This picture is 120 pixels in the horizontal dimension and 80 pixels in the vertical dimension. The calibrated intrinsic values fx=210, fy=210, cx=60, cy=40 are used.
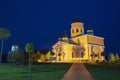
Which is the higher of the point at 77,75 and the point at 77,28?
the point at 77,28

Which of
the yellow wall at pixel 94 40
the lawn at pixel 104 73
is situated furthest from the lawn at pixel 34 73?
the yellow wall at pixel 94 40

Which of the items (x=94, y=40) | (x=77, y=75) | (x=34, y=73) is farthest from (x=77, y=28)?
(x=77, y=75)

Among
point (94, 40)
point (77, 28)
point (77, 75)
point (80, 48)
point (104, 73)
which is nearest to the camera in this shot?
point (77, 75)

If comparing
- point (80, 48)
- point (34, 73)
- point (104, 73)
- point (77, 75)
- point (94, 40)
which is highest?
point (94, 40)

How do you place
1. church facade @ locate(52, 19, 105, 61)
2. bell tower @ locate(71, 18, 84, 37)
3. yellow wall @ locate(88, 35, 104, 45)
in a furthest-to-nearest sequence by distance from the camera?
bell tower @ locate(71, 18, 84, 37) → yellow wall @ locate(88, 35, 104, 45) → church facade @ locate(52, 19, 105, 61)

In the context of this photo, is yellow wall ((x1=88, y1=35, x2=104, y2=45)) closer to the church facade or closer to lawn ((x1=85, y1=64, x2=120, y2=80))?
the church facade

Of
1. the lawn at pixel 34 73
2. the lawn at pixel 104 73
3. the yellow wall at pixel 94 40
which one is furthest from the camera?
the yellow wall at pixel 94 40

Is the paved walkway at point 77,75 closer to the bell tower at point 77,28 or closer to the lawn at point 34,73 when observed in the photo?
the lawn at point 34,73

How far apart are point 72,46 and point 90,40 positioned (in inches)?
359

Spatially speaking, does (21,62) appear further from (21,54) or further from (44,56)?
(44,56)

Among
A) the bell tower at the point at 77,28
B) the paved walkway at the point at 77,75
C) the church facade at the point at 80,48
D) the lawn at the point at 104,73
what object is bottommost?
the lawn at the point at 104,73

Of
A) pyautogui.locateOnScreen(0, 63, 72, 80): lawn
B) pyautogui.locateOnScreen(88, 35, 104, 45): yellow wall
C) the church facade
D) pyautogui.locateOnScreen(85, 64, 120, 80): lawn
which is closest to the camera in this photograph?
pyautogui.locateOnScreen(0, 63, 72, 80): lawn

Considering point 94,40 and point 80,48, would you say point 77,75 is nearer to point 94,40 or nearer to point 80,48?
point 80,48

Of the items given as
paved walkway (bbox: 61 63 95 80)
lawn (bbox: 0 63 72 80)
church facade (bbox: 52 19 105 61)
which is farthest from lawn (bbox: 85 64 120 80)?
church facade (bbox: 52 19 105 61)
